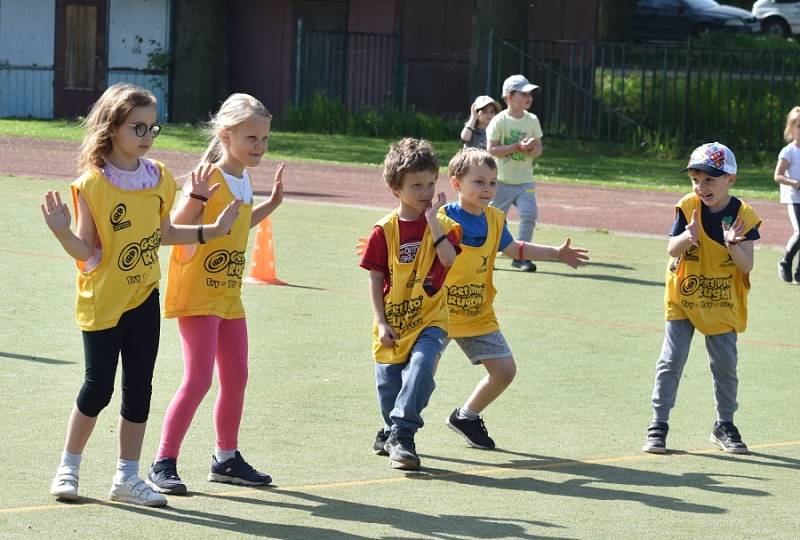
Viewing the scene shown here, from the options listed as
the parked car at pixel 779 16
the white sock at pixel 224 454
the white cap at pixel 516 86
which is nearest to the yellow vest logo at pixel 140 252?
→ the white sock at pixel 224 454

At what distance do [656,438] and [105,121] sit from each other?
3.10 meters

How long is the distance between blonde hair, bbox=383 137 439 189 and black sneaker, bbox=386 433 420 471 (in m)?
1.13

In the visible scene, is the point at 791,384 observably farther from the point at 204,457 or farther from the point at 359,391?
the point at 204,457

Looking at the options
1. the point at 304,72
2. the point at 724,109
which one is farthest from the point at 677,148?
the point at 304,72

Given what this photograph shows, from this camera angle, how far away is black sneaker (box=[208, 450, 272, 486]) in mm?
6348

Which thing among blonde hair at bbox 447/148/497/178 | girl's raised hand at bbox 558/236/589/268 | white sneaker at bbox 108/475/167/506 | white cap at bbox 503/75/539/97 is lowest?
white sneaker at bbox 108/475/167/506

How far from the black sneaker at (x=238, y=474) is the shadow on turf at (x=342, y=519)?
169mm

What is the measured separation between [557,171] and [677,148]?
16.9 feet

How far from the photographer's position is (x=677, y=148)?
30.3 metres

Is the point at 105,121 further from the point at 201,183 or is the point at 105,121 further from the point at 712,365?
the point at 712,365

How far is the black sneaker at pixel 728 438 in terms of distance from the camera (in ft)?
24.2

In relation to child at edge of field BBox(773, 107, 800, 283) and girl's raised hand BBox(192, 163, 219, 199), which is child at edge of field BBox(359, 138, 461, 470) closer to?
girl's raised hand BBox(192, 163, 219, 199)

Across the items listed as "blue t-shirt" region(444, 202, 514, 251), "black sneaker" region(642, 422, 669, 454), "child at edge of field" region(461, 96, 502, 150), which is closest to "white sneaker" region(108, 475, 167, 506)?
"blue t-shirt" region(444, 202, 514, 251)

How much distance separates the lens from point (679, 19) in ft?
146
